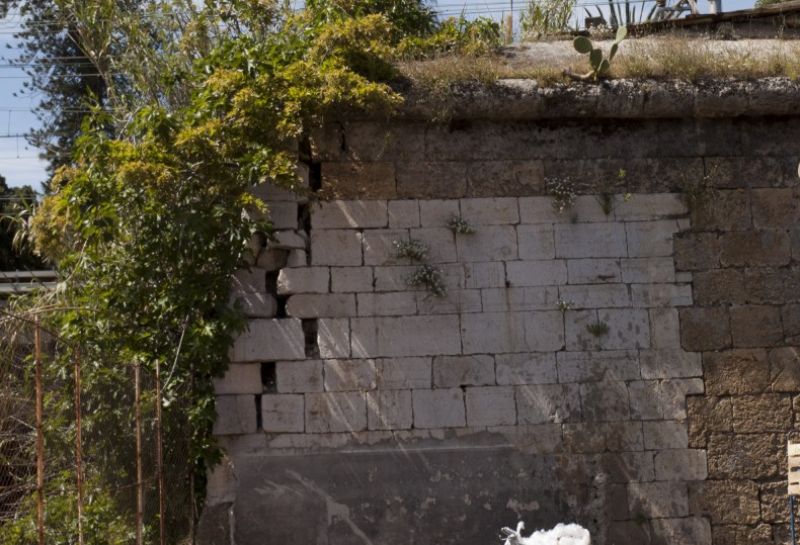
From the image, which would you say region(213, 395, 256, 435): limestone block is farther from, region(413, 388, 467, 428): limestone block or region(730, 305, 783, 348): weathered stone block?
region(730, 305, 783, 348): weathered stone block

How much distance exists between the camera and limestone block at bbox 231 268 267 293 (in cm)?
814

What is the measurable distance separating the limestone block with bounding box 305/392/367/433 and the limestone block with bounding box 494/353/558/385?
109 centimetres

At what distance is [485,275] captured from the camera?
8.30 metres

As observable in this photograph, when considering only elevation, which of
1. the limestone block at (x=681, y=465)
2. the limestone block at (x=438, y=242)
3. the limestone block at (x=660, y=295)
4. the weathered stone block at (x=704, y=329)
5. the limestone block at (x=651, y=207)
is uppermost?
the limestone block at (x=651, y=207)

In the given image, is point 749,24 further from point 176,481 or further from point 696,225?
point 176,481

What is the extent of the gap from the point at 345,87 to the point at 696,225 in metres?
2.98

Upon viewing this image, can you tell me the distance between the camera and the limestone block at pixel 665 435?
8.20m

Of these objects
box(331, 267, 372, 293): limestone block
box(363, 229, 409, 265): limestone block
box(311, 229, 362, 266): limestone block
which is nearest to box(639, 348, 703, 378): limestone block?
box(363, 229, 409, 265): limestone block

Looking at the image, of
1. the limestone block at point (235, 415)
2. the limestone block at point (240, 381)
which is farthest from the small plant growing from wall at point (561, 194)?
the limestone block at point (235, 415)

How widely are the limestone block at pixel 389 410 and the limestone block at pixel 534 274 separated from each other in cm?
122

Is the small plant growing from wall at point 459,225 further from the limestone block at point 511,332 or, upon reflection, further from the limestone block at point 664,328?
the limestone block at point 664,328

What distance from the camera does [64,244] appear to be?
8797 mm

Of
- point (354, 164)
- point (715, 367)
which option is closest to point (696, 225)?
A: point (715, 367)

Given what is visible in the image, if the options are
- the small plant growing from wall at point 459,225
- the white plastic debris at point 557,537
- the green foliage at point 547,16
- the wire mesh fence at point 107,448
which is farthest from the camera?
the green foliage at point 547,16
